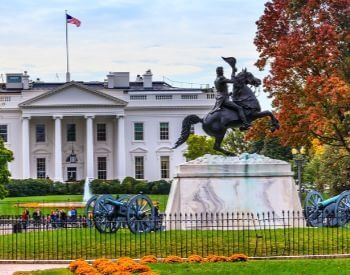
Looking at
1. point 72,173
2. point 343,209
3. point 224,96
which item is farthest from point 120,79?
point 343,209

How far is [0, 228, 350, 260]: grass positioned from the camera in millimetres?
21484

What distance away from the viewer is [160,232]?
2309 cm

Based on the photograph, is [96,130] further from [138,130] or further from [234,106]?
[234,106]

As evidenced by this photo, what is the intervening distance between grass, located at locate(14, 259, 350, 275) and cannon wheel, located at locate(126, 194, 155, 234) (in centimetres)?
528

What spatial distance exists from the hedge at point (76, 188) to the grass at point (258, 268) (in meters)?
52.6

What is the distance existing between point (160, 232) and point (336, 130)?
16852 millimetres

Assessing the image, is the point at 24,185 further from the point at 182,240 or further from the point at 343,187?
the point at 182,240

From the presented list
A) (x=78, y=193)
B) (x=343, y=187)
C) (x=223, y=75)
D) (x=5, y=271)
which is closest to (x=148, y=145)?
(x=78, y=193)

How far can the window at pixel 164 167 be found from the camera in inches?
3322

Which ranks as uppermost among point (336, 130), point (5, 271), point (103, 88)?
point (103, 88)

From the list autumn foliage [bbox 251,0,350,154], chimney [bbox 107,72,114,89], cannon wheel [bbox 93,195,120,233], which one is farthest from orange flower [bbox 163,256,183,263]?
chimney [bbox 107,72,114,89]

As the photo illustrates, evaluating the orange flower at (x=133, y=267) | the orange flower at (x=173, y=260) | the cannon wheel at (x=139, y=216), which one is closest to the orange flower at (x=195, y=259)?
the orange flower at (x=173, y=260)

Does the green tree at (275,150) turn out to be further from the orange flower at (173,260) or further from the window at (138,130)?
the orange flower at (173,260)

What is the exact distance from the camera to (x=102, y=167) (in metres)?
85.2
